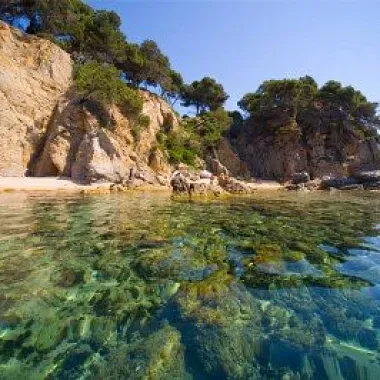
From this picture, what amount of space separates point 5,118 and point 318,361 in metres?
32.2

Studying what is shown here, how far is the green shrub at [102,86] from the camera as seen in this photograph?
31969mm

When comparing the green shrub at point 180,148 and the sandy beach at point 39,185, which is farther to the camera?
the green shrub at point 180,148

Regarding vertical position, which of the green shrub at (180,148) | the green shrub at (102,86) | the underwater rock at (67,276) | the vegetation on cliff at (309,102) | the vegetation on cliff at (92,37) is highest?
the vegetation on cliff at (92,37)

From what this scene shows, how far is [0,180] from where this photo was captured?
2441cm

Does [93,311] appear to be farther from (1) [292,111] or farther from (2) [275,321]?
(1) [292,111]

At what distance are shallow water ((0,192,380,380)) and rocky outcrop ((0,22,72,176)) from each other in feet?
77.5

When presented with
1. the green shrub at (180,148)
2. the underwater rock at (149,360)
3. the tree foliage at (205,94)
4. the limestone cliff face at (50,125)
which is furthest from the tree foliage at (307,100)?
the underwater rock at (149,360)

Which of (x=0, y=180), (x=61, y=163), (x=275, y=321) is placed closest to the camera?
(x=275, y=321)

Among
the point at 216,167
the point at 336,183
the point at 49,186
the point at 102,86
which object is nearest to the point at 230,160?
the point at 216,167

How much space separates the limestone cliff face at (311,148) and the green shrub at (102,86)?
24.5 metres

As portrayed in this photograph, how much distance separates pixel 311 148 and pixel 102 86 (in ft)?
118

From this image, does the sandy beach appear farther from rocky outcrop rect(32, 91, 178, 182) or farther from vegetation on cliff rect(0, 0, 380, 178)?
vegetation on cliff rect(0, 0, 380, 178)

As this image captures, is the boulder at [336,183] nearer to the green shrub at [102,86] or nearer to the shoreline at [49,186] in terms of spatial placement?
the shoreline at [49,186]

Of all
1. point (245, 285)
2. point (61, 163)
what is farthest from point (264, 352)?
point (61, 163)
